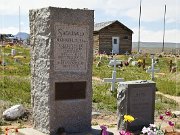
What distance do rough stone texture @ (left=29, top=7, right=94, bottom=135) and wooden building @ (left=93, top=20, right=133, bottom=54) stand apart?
34.0 meters

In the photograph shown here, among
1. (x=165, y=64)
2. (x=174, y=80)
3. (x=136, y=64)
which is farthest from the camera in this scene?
(x=165, y=64)

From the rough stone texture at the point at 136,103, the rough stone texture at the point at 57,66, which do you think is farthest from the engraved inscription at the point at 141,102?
the rough stone texture at the point at 57,66

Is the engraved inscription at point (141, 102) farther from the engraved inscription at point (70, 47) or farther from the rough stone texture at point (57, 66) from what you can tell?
the engraved inscription at point (70, 47)

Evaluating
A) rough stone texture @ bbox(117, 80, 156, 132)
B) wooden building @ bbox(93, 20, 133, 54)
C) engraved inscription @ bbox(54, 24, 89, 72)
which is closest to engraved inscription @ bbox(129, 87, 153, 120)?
rough stone texture @ bbox(117, 80, 156, 132)

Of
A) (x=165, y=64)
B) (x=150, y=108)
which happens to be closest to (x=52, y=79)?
(x=150, y=108)

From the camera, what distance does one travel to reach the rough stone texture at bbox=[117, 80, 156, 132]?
8.70m

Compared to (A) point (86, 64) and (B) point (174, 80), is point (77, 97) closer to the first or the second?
(A) point (86, 64)

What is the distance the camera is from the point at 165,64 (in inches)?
1271

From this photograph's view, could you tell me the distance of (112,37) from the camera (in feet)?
142

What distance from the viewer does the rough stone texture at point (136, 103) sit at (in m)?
8.70

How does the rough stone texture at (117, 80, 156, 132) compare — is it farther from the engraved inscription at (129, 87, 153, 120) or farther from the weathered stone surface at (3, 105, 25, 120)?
the weathered stone surface at (3, 105, 25, 120)

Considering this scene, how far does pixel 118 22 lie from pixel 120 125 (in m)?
35.2

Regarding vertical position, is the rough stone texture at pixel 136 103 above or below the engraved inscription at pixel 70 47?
below

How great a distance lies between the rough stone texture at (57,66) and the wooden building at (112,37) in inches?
1337
